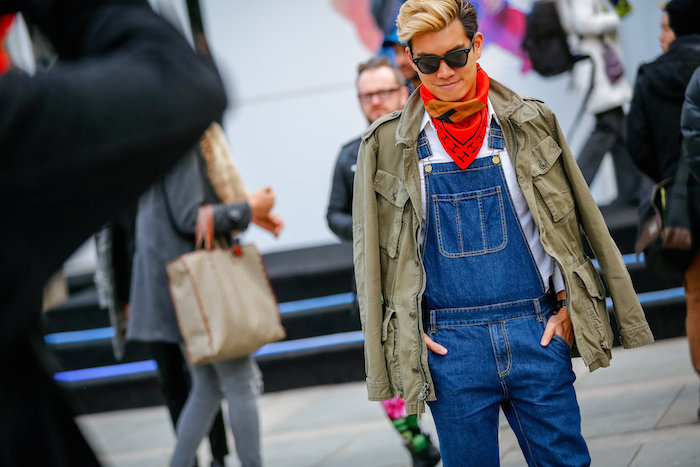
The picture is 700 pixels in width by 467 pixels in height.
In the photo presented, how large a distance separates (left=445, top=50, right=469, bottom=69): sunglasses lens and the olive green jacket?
0.16 meters

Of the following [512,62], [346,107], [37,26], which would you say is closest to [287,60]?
[346,107]

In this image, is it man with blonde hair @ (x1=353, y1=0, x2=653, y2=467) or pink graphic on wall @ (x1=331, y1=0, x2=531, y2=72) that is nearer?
man with blonde hair @ (x1=353, y1=0, x2=653, y2=467)

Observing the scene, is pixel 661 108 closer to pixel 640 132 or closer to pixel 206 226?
pixel 640 132

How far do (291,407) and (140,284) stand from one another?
2.80 metres

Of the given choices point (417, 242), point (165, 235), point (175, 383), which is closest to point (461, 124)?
point (417, 242)

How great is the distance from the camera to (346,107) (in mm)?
8773

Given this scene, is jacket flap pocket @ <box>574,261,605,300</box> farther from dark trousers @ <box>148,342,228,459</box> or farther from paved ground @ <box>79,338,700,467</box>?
dark trousers @ <box>148,342,228,459</box>

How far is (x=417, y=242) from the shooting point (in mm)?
2758

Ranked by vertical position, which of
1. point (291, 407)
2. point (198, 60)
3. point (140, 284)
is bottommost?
point (291, 407)

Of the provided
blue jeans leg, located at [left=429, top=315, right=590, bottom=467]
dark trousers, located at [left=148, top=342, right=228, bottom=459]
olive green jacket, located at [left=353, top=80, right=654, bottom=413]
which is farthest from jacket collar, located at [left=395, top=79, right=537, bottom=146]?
dark trousers, located at [left=148, top=342, right=228, bottom=459]

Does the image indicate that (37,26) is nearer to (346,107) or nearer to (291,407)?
(291,407)

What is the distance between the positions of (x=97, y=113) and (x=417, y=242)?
2.15 metres

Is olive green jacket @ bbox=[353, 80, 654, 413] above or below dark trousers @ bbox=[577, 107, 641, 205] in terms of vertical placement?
above

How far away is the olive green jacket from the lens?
272 centimetres
